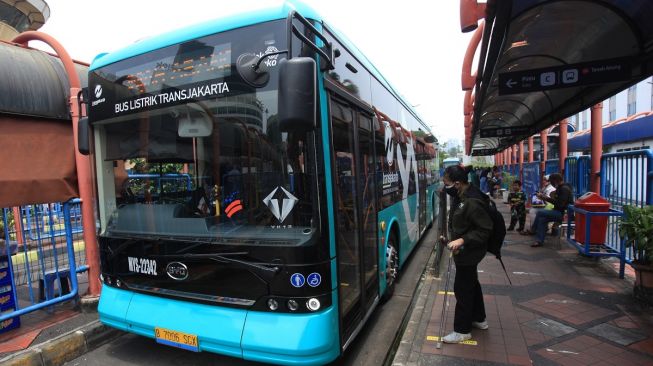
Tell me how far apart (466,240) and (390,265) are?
1804 mm

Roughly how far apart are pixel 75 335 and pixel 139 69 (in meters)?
2.91

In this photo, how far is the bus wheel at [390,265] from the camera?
5111mm

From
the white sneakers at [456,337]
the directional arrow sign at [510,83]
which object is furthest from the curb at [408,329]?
the directional arrow sign at [510,83]

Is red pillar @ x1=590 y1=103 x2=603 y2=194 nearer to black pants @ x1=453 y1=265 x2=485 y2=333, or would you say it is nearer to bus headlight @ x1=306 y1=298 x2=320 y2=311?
black pants @ x1=453 y1=265 x2=485 y2=333

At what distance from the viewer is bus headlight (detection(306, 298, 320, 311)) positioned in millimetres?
2918

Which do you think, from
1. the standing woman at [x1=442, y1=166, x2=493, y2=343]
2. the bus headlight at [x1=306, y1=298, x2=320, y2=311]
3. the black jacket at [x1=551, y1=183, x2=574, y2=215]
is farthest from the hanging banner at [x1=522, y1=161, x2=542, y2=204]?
the bus headlight at [x1=306, y1=298, x2=320, y2=311]

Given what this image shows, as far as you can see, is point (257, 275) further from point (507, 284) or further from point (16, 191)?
point (507, 284)

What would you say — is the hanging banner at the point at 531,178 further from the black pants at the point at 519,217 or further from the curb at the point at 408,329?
the curb at the point at 408,329

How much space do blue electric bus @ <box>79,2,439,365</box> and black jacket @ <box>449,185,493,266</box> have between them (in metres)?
0.96

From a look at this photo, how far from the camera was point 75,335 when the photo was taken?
13.2 feet

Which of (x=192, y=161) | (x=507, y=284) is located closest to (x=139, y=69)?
(x=192, y=161)

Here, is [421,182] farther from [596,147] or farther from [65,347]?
[65,347]

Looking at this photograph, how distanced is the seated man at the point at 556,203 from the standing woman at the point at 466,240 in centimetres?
518

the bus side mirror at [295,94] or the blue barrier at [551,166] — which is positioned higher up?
the bus side mirror at [295,94]
